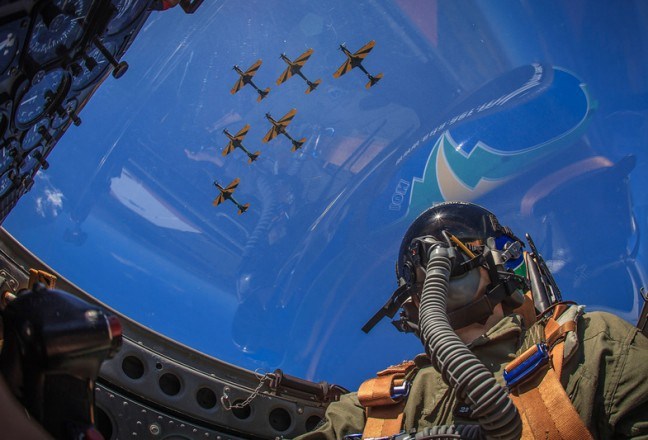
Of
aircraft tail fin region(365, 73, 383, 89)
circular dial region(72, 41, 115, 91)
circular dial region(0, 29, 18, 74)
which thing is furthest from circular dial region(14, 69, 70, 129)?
aircraft tail fin region(365, 73, 383, 89)

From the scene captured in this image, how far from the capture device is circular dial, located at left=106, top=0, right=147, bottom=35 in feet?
13.7

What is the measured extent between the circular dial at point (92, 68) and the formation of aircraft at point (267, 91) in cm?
466

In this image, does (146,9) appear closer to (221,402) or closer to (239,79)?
(221,402)

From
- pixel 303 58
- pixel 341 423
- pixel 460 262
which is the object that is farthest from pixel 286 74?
pixel 341 423

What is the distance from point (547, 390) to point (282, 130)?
9286 millimetres

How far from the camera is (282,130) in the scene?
34.6ft

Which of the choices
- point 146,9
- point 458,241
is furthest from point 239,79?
point 458,241

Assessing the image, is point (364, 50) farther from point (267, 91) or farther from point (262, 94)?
point (267, 91)

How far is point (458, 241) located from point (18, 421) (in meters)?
2.27

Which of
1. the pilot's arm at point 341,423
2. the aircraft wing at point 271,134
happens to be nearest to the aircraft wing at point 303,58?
the aircraft wing at point 271,134

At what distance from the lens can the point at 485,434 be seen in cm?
176

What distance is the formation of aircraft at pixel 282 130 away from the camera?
10.2m

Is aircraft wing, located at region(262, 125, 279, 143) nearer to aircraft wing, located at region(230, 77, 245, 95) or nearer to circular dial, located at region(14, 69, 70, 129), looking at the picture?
aircraft wing, located at region(230, 77, 245, 95)

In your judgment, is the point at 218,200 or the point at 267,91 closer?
the point at 218,200
